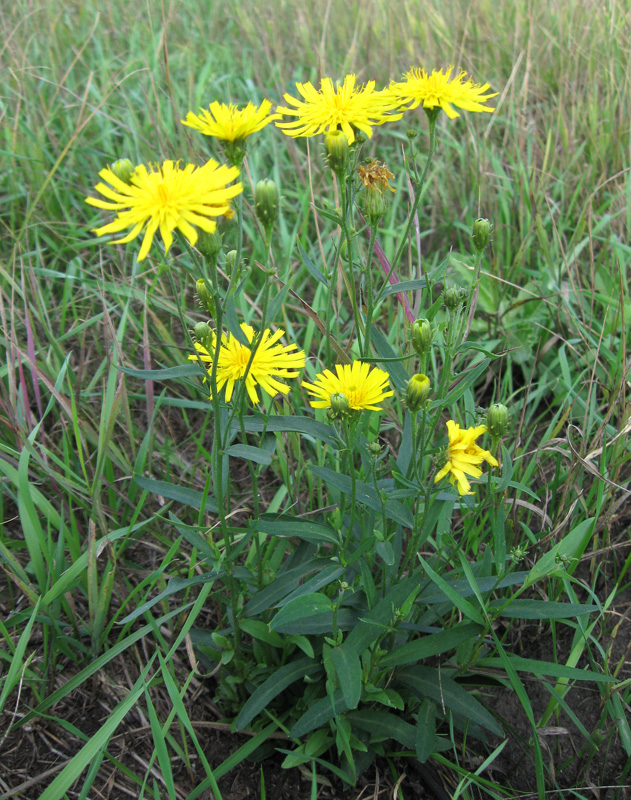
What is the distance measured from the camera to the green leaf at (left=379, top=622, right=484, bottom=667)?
1428 mm

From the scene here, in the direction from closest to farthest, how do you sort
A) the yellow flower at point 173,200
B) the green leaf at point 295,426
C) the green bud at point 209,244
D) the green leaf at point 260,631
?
the yellow flower at point 173,200, the green bud at point 209,244, the green leaf at point 295,426, the green leaf at point 260,631

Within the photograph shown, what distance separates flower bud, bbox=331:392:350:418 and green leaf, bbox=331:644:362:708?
52cm

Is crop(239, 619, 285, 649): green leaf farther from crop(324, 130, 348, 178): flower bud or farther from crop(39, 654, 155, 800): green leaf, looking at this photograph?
crop(324, 130, 348, 178): flower bud

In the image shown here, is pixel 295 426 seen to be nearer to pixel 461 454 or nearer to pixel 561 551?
pixel 461 454

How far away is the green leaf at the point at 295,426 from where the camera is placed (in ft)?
4.68

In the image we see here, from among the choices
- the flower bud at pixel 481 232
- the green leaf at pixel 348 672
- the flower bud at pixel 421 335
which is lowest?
the green leaf at pixel 348 672

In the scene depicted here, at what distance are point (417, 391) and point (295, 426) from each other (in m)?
0.31

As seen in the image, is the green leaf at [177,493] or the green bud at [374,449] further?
the green leaf at [177,493]

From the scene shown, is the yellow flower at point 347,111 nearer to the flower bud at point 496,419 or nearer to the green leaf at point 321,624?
the flower bud at point 496,419

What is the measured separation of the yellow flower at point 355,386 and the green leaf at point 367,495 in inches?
6.3

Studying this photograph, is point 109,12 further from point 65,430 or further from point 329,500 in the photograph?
point 329,500

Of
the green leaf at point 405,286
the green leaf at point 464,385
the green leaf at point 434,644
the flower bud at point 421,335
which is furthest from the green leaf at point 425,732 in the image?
the green leaf at point 405,286

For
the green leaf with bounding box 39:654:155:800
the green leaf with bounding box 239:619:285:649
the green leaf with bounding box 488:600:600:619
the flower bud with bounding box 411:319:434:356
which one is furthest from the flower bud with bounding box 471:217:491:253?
the green leaf with bounding box 39:654:155:800

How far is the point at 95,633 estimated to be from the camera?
1.61 m
